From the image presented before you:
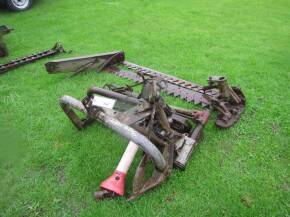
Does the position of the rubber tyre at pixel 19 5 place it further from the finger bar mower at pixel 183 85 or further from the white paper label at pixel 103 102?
the white paper label at pixel 103 102

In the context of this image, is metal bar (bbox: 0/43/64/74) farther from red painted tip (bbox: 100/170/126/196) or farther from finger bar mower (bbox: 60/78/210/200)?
red painted tip (bbox: 100/170/126/196)

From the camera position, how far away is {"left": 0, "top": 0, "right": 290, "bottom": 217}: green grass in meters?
2.65

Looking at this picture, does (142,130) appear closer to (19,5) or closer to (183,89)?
(183,89)

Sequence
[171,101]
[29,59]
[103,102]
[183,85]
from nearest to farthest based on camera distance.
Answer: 1. [103,102]
2. [171,101]
3. [183,85]
4. [29,59]

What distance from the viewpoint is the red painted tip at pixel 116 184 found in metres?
2.52

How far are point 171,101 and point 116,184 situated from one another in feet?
5.25

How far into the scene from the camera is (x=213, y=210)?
2531mm

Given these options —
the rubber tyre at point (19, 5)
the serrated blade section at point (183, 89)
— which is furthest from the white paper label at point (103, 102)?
the rubber tyre at point (19, 5)

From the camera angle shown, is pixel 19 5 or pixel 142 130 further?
pixel 19 5

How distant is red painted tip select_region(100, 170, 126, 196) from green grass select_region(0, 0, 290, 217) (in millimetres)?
151

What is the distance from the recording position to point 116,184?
2.54m

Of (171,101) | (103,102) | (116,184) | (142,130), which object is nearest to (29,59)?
(171,101)

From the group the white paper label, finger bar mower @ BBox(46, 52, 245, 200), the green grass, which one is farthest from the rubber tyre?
the white paper label

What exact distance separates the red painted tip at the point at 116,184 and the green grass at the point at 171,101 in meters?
0.15
